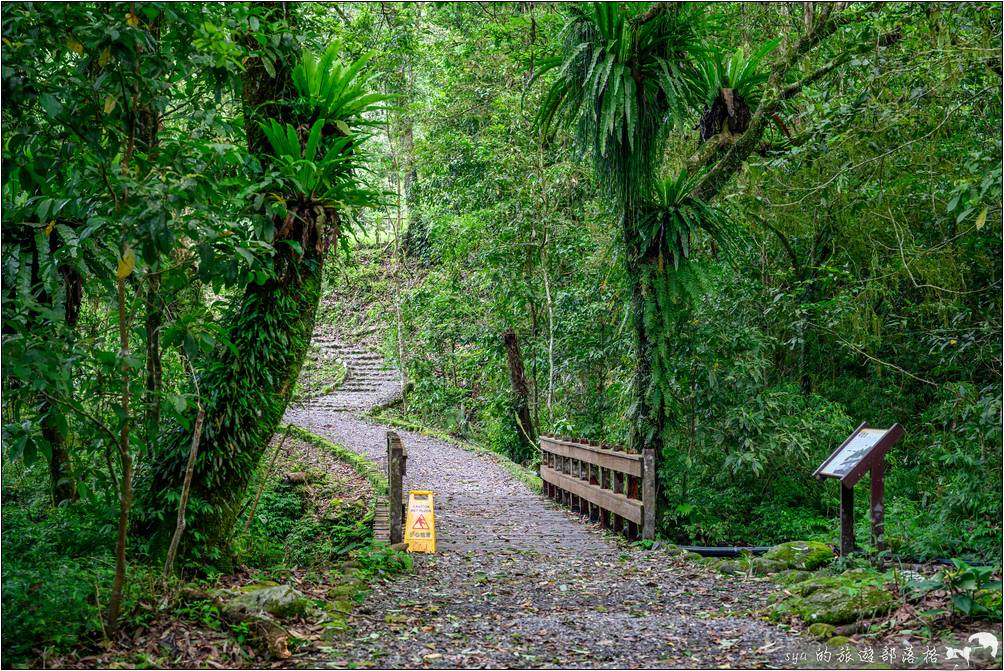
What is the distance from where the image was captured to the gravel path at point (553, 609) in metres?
4.18

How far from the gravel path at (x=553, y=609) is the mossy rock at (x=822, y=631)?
12 cm

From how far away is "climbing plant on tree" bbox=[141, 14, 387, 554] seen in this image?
5238 millimetres

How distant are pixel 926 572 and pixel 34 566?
516cm

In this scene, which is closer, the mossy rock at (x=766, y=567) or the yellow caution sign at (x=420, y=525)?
the mossy rock at (x=766, y=567)

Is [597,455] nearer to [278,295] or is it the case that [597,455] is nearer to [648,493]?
[648,493]

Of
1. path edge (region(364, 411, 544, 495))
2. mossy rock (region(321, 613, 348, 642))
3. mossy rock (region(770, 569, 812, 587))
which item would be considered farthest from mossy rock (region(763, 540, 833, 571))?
path edge (region(364, 411, 544, 495))

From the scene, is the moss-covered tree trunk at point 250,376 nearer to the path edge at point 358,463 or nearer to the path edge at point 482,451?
the path edge at point 358,463

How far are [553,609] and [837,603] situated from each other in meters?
1.71

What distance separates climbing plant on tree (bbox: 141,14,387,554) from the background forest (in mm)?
25

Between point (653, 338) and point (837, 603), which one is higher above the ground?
point (653, 338)

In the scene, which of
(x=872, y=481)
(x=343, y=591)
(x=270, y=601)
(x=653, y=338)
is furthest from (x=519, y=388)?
(x=270, y=601)

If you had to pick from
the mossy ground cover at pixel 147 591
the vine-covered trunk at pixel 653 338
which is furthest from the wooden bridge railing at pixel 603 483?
the mossy ground cover at pixel 147 591

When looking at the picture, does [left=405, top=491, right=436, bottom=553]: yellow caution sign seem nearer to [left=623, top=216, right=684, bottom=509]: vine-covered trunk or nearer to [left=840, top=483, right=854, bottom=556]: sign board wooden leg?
[left=623, top=216, right=684, bottom=509]: vine-covered trunk

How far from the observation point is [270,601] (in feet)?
14.5
